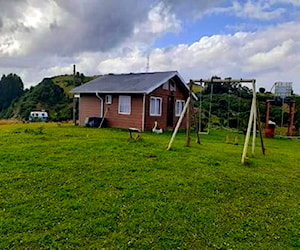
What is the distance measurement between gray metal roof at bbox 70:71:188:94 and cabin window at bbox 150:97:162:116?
3.25ft

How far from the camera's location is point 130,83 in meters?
19.8

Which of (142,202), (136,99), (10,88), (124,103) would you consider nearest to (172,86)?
(136,99)

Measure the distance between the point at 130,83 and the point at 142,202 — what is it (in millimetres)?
15030

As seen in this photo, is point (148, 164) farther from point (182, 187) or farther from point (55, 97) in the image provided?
point (55, 97)

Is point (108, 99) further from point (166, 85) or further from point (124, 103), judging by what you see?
point (166, 85)

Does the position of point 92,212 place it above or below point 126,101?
below

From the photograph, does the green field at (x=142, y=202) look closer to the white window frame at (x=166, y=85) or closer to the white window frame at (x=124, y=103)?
the white window frame at (x=124, y=103)

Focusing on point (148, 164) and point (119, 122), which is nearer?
point (148, 164)

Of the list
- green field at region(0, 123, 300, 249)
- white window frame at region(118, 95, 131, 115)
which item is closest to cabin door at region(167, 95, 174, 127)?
white window frame at region(118, 95, 131, 115)

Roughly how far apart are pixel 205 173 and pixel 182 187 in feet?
4.38

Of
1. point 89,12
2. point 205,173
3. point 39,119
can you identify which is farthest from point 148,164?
point 39,119

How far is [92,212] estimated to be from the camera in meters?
4.85

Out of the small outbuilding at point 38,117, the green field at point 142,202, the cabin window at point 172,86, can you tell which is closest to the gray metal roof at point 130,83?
the cabin window at point 172,86

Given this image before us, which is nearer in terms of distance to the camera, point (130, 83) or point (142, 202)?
point (142, 202)
